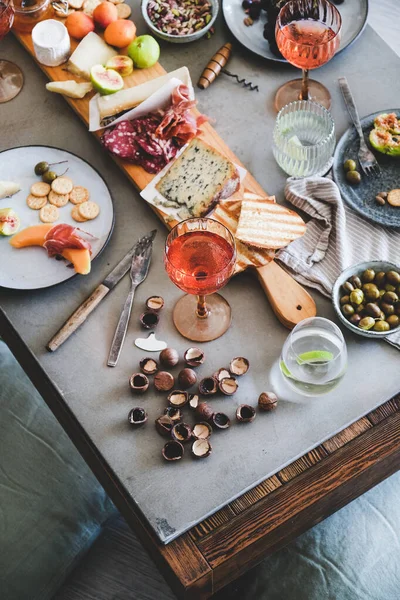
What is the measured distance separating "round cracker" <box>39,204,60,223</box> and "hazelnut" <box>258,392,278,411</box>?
60 cm

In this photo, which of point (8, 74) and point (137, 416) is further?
point (8, 74)

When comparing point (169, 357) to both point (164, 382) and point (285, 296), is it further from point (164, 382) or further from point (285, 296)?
point (285, 296)

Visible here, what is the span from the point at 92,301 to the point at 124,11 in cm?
83

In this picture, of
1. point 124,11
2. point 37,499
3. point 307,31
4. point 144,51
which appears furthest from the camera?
point 124,11

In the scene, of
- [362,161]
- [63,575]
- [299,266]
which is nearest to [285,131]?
[362,161]

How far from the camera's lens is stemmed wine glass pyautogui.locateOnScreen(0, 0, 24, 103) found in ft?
5.36

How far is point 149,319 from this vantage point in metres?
1.41

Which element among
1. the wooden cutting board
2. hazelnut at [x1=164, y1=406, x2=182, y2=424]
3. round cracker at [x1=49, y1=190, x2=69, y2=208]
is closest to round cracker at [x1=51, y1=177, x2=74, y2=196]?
round cracker at [x1=49, y1=190, x2=69, y2=208]

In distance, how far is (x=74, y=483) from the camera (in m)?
1.51

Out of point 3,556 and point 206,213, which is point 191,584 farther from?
point 206,213

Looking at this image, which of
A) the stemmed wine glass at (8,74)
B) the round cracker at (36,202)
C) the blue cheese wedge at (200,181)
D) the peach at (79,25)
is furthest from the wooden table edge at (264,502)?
the peach at (79,25)

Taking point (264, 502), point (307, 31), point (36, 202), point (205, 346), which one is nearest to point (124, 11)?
point (307, 31)

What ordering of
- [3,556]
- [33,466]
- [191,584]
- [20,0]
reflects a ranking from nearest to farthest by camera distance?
[191,584], [3,556], [33,466], [20,0]

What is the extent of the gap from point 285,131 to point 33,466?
942 millimetres
